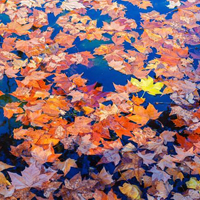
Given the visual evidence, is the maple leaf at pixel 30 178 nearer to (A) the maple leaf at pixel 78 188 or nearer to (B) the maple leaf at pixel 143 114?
(A) the maple leaf at pixel 78 188

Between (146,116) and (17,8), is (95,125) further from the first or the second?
(17,8)

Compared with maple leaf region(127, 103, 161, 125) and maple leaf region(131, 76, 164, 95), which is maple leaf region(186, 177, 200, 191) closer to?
maple leaf region(127, 103, 161, 125)

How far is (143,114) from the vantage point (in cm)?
271

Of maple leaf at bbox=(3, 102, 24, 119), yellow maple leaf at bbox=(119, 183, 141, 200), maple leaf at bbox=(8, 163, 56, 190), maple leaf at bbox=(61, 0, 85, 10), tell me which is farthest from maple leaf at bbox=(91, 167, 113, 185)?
maple leaf at bbox=(61, 0, 85, 10)

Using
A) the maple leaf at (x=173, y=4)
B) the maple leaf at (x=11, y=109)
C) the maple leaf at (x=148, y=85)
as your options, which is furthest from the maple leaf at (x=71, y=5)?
the maple leaf at (x=11, y=109)

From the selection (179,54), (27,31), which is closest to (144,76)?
(179,54)

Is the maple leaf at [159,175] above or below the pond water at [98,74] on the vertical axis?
below

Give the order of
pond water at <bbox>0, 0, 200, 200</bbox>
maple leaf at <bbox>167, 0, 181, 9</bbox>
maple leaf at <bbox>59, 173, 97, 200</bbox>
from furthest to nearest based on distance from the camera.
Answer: maple leaf at <bbox>167, 0, 181, 9</bbox>, pond water at <bbox>0, 0, 200, 200</bbox>, maple leaf at <bbox>59, 173, 97, 200</bbox>

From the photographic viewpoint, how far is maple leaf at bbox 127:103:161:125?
8.73 ft

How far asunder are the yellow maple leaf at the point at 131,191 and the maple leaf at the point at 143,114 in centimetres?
70

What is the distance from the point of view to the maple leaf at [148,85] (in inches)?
119

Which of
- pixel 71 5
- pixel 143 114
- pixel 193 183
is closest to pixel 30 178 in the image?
pixel 143 114

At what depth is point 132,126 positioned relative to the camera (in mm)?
2607

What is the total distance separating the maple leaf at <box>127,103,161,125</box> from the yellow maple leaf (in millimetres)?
704
